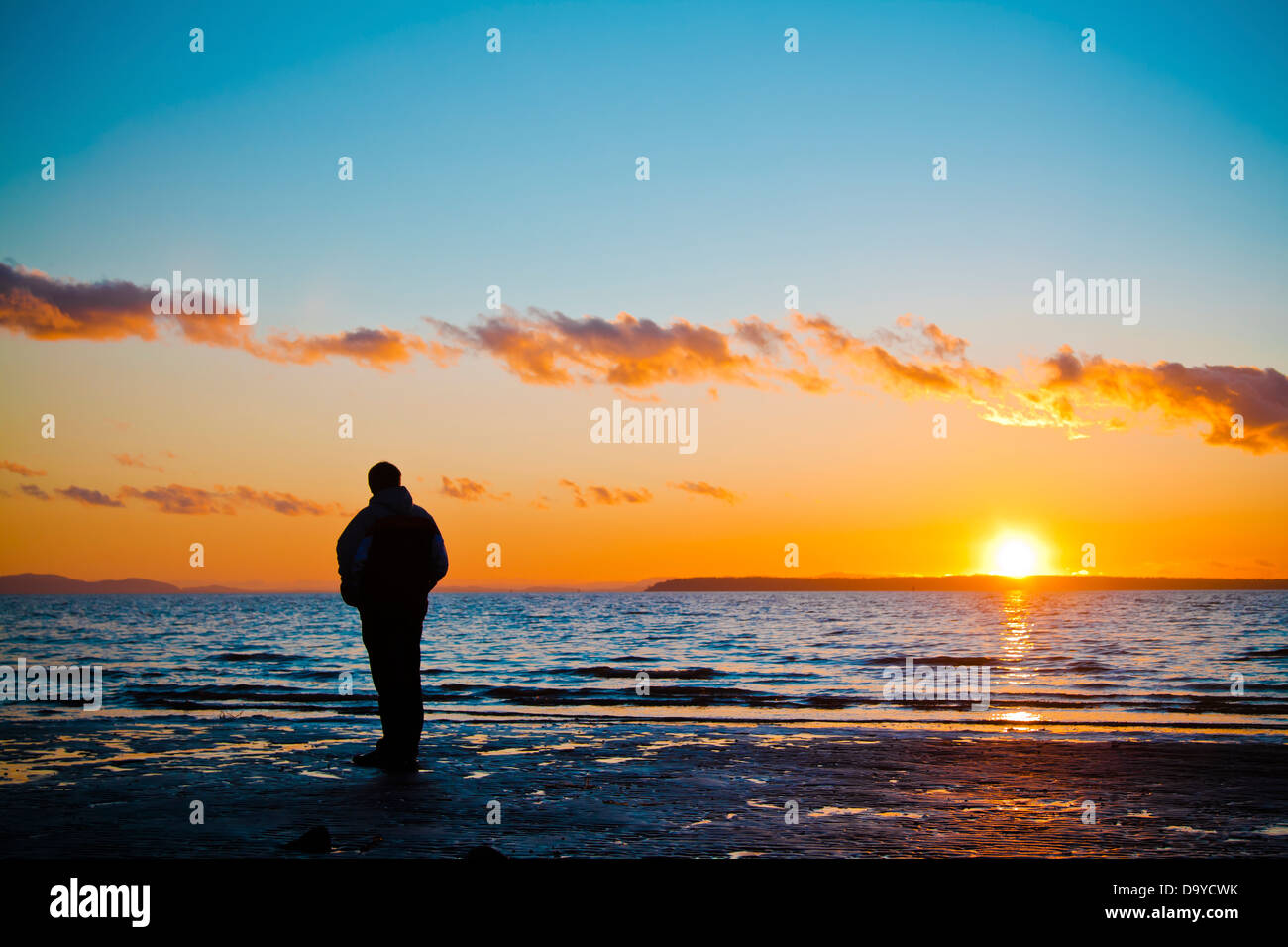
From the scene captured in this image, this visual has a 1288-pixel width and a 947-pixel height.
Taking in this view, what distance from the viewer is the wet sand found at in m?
5.40

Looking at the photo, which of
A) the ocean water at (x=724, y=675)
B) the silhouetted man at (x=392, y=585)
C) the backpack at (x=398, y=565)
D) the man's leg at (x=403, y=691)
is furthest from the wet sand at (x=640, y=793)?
the ocean water at (x=724, y=675)

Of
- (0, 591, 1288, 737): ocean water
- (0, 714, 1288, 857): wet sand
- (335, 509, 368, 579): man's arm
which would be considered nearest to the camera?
(0, 714, 1288, 857): wet sand

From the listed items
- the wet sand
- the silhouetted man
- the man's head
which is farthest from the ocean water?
the man's head

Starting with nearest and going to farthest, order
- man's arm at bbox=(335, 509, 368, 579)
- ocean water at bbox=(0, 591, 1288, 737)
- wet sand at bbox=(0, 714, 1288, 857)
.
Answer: wet sand at bbox=(0, 714, 1288, 857) → man's arm at bbox=(335, 509, 368, 579) → ocean water at bbox=(0, 591, 1288, 737)

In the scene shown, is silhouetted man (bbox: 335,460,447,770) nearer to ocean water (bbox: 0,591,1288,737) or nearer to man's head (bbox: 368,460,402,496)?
man's head (bbox: 368,460,402,496)

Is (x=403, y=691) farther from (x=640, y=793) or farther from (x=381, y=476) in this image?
(x=640, y=793)

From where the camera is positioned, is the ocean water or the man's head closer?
the man's head

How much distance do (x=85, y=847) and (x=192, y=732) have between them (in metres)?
5.65

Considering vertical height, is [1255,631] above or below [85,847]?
below
